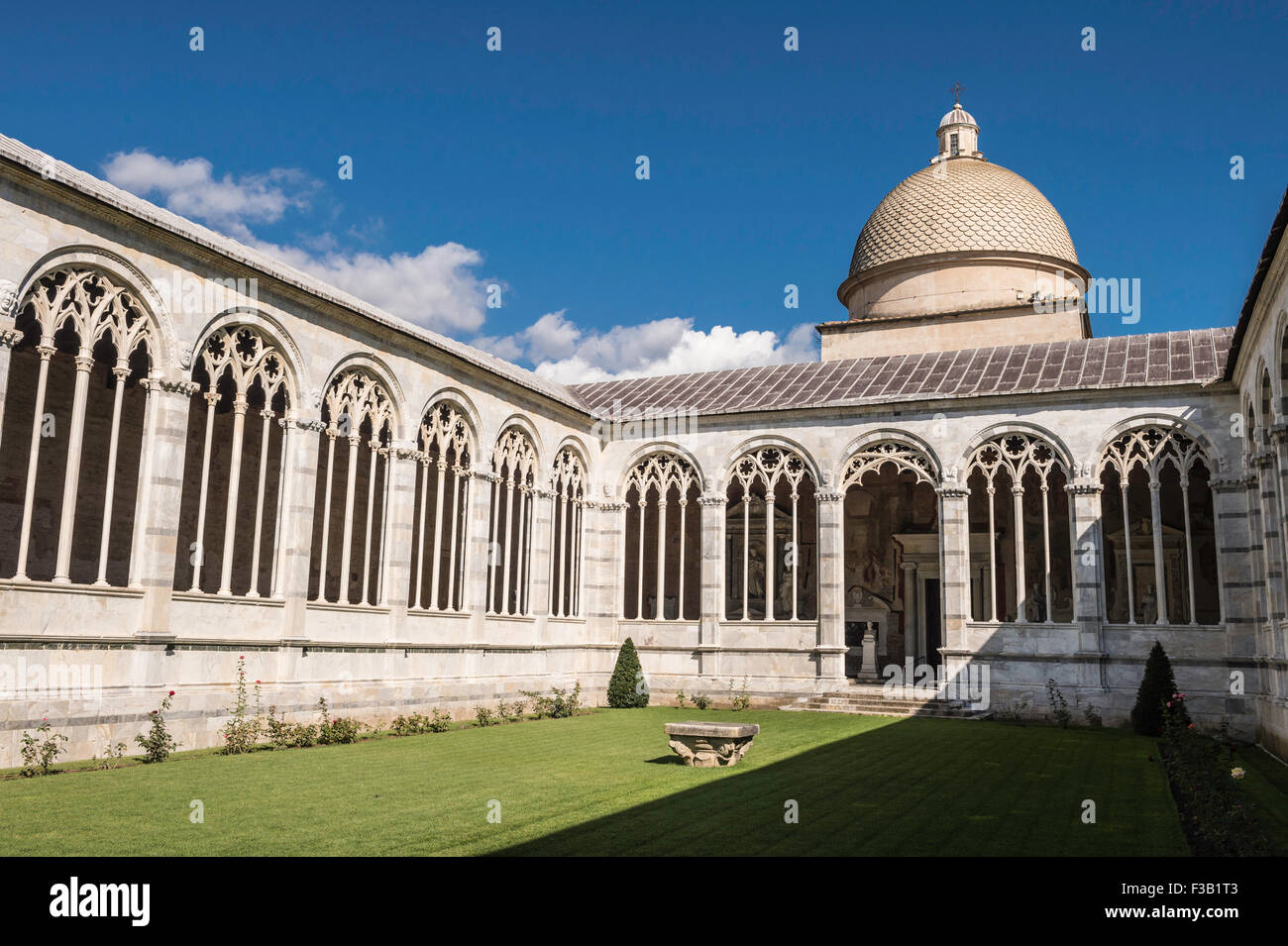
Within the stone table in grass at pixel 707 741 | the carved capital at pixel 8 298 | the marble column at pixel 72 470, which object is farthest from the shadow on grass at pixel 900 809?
the carved capital at pixel 8 298

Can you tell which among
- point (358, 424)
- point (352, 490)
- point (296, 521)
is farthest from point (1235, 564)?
point (296, 521)

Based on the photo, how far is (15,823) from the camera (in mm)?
9617

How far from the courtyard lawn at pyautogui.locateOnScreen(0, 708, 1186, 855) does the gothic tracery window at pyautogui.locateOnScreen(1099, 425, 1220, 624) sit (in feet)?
24.0

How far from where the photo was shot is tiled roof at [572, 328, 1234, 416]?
24172mm

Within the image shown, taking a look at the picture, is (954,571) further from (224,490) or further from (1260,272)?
(224,490)

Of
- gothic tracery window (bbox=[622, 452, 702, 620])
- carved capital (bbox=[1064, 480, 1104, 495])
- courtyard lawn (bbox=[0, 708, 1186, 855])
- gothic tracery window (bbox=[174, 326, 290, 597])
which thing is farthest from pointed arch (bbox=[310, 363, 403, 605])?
carved capital (bbox=[1064, 480, 1104, 495])

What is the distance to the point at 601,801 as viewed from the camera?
11320 millimetres

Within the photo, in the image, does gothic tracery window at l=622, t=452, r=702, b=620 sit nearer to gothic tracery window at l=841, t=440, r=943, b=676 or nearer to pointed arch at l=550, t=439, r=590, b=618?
pointed arch at l=550, t=439, r=590, b=618

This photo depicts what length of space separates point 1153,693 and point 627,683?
39.5 ft

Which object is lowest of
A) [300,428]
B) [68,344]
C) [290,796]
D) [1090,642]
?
[290,796]
